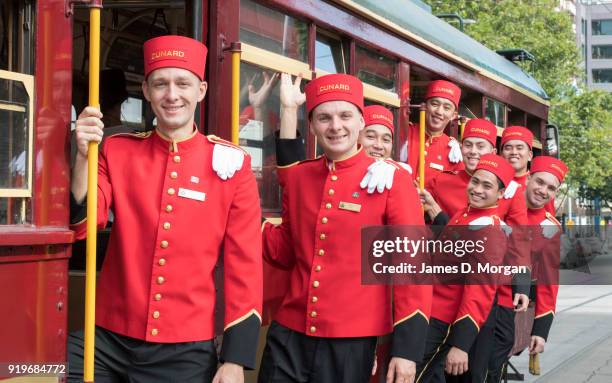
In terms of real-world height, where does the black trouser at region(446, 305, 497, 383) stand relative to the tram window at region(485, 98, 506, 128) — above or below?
below

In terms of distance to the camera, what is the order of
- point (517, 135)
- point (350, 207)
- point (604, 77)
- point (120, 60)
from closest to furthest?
point (350, 207), point (120, 60), point (517, 135), point (604, 77)

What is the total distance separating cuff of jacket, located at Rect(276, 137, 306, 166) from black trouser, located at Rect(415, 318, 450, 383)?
1.45 m

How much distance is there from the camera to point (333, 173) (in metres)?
3.71

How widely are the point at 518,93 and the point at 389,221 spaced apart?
5.21m

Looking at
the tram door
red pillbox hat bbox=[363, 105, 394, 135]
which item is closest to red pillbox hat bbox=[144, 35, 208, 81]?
the tram door

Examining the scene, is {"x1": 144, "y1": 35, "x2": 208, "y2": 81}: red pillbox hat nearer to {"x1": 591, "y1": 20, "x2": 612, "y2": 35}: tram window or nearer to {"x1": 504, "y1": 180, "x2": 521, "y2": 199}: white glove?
{"x1": 504, "y1": 180, "x2": 521, "y2": 199}: white glove

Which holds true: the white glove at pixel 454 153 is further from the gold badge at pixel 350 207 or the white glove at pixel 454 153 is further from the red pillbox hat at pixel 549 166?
the gold badge at pixel 350 207

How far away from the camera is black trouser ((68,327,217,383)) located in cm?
302

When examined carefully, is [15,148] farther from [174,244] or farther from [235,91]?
[235,91]

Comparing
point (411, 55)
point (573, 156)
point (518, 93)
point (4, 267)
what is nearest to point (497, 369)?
point (411, 55)

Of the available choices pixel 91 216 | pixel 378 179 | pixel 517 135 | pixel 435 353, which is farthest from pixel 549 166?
pixel 91 216

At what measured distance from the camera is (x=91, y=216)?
9.37ft

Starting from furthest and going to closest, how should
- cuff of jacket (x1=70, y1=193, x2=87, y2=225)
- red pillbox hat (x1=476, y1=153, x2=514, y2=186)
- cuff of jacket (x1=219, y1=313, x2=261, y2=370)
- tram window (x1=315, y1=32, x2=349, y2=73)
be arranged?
red pillbox hat (x1=476, y1=153, x2=514, y2=186) → tram window (x1=315, y1=32, x2=349, y2=73) → cuff of jacket (x1=219, y1=313, x2=261, y2=370) → cuff of jacket (x1=70, y1=193, x2=87, y2=225)

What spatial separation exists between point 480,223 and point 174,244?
243 centimetres
